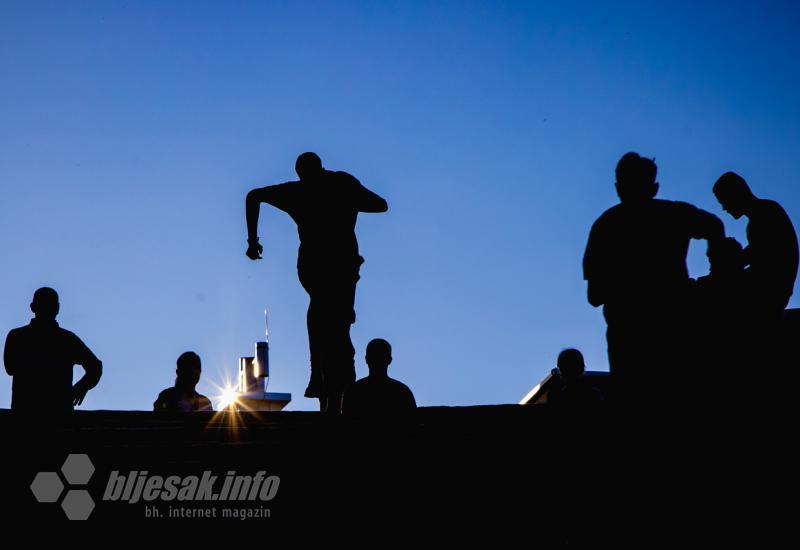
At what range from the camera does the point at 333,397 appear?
8.18 m

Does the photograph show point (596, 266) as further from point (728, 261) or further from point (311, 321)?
point (311, 321)

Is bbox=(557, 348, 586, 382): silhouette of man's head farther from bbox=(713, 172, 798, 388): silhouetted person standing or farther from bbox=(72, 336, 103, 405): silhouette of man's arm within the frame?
bbox=(72, 336, 103, 405): silhouette of man's arm

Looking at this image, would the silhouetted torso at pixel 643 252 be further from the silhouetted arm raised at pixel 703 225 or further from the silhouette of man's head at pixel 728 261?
the silhouette of man's head at pixel 728 261

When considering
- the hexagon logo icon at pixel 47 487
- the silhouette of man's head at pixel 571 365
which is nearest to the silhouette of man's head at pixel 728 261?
the silhouette of man's head at pixel 571 365

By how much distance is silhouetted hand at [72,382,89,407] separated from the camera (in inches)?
331

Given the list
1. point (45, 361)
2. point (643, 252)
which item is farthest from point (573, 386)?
point (45, 361)

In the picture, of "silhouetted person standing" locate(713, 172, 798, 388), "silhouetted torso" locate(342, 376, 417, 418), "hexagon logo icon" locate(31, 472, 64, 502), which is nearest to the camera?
"hexagon logo icon" locate(31, 472, 64, 502)

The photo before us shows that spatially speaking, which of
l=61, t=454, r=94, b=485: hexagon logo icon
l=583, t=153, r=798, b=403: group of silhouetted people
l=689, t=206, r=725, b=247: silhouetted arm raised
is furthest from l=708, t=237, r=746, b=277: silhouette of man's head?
l=61, t=454, r=94, b=485: hexagon logo icon

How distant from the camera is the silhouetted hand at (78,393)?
8.41 metres

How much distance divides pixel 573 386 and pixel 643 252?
75.1 inches

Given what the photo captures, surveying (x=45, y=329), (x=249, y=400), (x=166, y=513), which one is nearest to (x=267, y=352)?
(x=249, y=400)

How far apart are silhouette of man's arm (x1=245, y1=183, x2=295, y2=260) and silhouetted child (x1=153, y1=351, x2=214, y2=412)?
110cm

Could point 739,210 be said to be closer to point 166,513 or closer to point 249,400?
point 166,513

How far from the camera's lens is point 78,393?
8.46m
